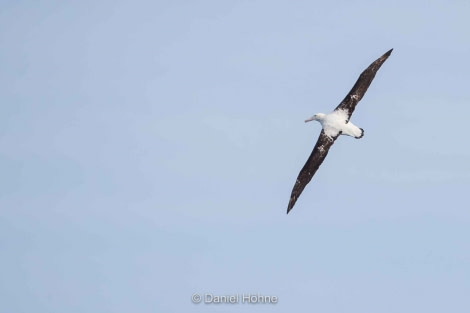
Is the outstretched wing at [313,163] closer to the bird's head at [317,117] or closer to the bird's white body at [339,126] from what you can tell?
the bird's white body at [339,126]

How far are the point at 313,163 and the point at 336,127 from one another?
8.39ft

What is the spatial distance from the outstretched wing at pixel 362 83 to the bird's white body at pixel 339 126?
0.80 metres

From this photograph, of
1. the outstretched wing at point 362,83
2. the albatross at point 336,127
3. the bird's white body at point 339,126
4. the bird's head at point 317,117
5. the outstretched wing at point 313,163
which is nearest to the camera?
the outstretched wing at point 362,83

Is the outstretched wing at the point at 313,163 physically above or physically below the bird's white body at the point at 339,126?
below

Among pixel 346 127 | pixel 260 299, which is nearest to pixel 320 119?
pixel 346 127

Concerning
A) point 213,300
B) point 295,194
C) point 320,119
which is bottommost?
point 213,300

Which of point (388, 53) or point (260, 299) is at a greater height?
point (388, 53)

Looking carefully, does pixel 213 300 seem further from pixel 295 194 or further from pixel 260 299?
pixel 295 194

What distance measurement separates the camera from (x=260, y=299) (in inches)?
2687

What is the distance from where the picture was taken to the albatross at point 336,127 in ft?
224

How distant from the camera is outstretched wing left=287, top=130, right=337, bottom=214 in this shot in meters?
68.9

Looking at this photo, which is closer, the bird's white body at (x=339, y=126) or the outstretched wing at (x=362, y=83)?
the outstretched wing at (x=362, y=83)

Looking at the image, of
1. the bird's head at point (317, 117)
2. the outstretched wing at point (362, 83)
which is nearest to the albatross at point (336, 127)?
the outstretched wing at point (362, 83)

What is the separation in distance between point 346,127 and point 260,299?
1139cm
